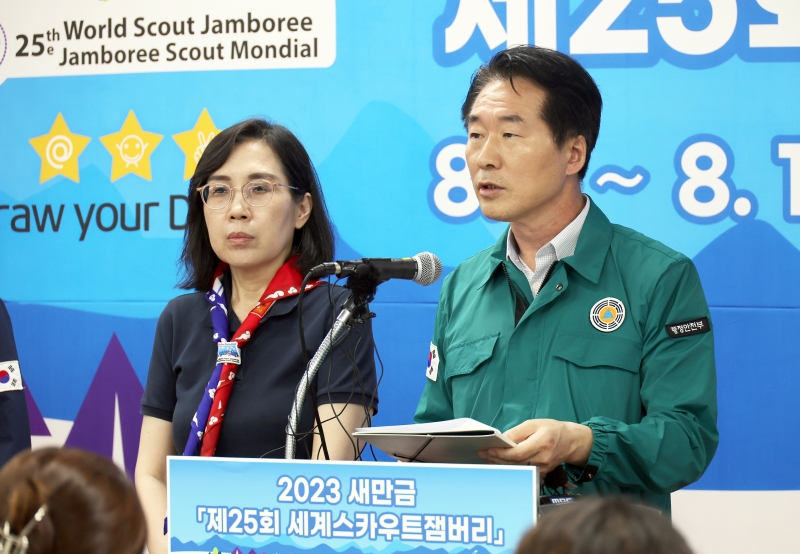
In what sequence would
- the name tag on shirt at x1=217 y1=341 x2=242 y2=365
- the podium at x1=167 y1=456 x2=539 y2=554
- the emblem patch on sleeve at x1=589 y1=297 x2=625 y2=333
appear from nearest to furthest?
1. the podium at x1=167 y1=456 x2=539 y2=554
2. the emblem patch on sleeve at x1=589 y1=297 x2=625 y2=333
3. the name tag on shirt at x1=217 y1=341 x2=242 y2=365

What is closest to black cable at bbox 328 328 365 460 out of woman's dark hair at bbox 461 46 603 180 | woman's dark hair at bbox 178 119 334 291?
woman's dark hair at bbox 178 119 334 291

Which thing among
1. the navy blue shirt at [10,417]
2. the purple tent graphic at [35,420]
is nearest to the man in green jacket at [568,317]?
the navy blue shirt at [10,417]

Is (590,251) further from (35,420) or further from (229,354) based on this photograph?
(35,420)

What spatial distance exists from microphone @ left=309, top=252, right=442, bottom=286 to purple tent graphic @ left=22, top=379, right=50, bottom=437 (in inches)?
75.0

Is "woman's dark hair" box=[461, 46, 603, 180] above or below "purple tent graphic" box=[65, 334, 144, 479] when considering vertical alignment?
above

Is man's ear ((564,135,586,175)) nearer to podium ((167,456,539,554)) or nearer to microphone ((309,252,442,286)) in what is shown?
microphone ((309,252,442,286))

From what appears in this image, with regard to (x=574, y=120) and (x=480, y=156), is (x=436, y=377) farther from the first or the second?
(x=574, y=120)

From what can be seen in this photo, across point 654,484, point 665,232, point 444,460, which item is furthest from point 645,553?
point 665,232

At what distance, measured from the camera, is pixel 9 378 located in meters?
2.35

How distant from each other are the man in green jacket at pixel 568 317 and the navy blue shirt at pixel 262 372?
0.66ft

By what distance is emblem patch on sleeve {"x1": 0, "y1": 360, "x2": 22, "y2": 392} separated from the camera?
7.66 feet

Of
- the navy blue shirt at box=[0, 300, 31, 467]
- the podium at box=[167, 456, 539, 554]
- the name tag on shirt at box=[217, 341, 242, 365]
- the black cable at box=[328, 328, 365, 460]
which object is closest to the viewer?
the podium at box=[167, 456, 539, 554]

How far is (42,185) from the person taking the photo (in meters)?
3.20

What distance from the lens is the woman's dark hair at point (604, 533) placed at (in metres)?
0.75
